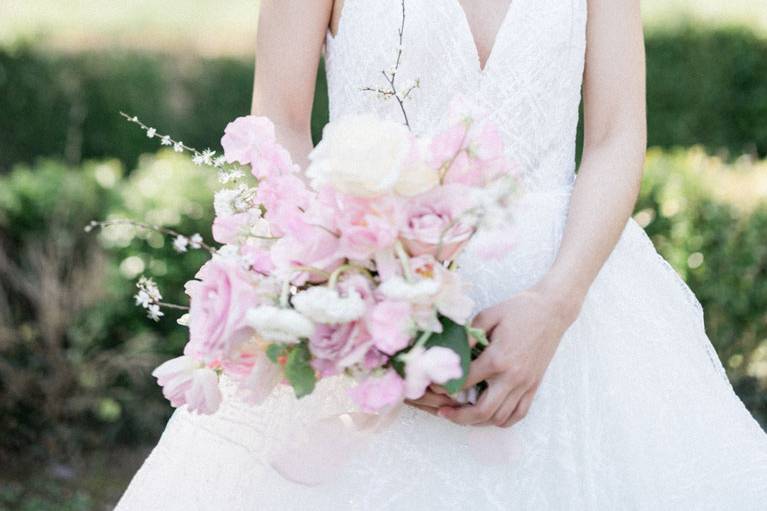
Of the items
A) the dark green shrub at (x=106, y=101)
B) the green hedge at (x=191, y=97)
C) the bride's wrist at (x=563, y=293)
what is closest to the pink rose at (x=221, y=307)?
the bride's wrist at (x=563, y=293)

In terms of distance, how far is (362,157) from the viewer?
5.22 feet

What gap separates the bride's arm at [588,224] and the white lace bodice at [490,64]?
6 cm

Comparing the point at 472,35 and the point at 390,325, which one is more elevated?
the point at 472,35

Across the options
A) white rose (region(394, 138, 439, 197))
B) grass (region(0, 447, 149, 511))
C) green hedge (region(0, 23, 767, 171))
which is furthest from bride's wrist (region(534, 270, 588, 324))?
green hedge (region(0, 23, 767, 171))

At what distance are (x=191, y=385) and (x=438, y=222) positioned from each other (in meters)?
0.50

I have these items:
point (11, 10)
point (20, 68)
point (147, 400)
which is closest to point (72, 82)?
point (20, 68)

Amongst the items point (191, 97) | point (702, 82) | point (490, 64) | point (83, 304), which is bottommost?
point (83, 304)

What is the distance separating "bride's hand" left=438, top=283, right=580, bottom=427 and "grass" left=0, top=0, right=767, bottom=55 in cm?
780

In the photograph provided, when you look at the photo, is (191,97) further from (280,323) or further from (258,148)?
(280,323)

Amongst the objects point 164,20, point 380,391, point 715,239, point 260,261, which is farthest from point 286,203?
point 164,20

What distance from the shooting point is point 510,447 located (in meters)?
1.91

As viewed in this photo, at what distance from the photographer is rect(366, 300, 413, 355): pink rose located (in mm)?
1558

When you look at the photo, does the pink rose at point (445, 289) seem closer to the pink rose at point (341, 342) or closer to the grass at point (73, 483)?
the pink rose at point (341, 342)

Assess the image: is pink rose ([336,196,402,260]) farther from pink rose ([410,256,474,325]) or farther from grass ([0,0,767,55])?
grass ([0,0,767,55])
